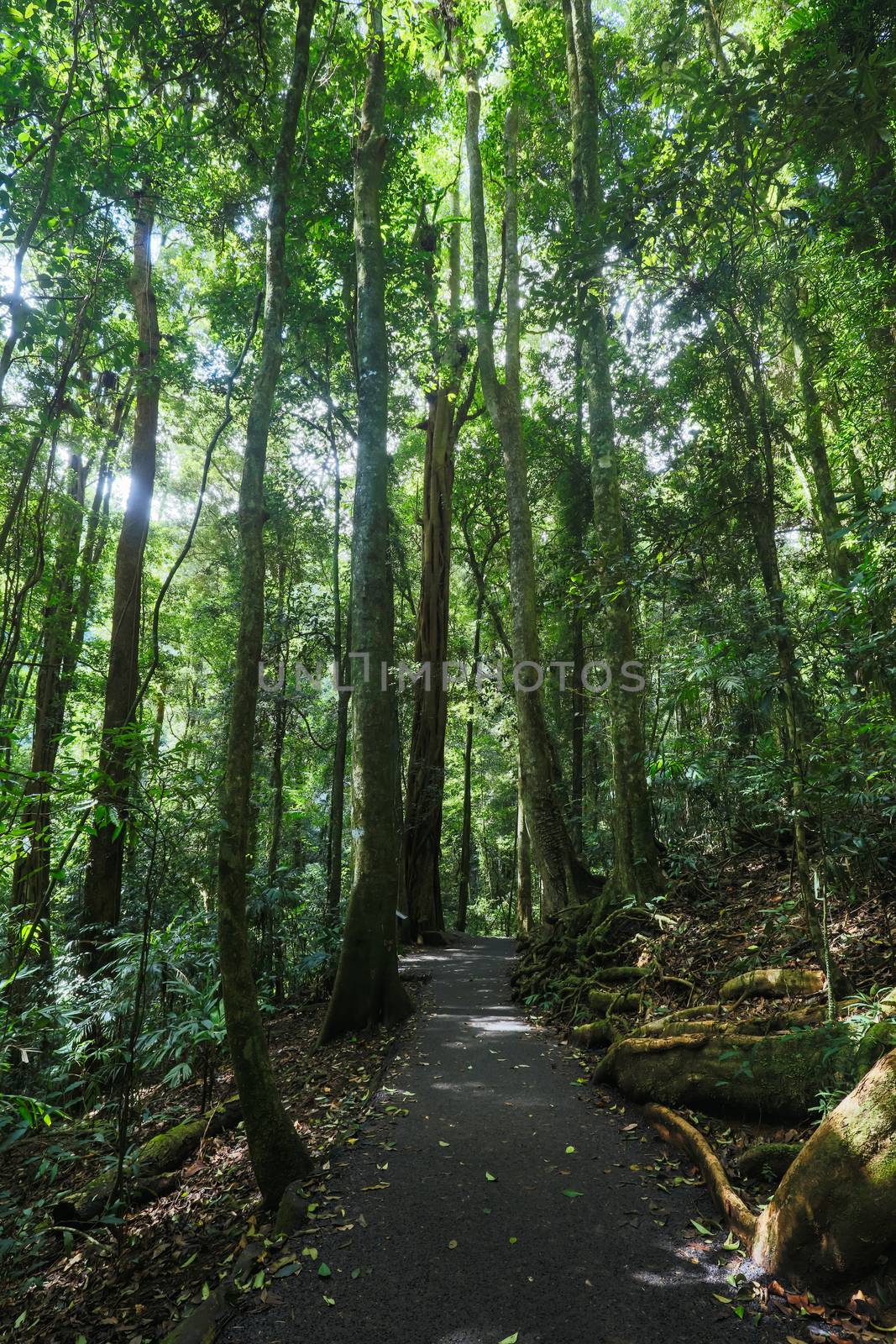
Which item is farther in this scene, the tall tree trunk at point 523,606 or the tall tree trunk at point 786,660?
the tall tree trunk at point 523,606

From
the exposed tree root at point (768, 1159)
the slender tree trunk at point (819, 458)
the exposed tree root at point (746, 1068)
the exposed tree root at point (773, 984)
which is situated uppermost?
the slender tree trunk at point (819, 458)

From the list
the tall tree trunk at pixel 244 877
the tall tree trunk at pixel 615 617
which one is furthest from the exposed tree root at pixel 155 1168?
the tall tree trunk at pixel 615 617

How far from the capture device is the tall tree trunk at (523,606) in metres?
9.39

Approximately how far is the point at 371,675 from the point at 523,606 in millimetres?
3862

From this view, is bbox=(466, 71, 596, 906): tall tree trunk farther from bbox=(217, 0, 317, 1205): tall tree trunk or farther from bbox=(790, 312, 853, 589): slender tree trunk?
bbox=(217, 0, 317, 1205): tall tree trunk

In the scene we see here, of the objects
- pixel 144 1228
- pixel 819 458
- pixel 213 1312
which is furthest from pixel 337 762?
pixel 819 458

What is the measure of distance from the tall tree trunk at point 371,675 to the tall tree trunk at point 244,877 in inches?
110

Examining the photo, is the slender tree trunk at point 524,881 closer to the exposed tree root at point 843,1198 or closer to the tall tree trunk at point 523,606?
the tall tree trunk at point 523,606

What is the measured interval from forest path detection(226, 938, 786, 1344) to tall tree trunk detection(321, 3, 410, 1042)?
1530 mm

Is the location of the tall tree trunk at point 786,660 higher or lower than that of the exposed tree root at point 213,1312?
higher

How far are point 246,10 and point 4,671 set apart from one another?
5741 millimetres

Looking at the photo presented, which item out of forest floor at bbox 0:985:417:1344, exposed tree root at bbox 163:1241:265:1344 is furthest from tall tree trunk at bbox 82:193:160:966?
exposed tree root at bbox 163:1241:265:1344

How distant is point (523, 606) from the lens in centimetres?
998

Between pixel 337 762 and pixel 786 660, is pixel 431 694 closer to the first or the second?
pixel 337 762
